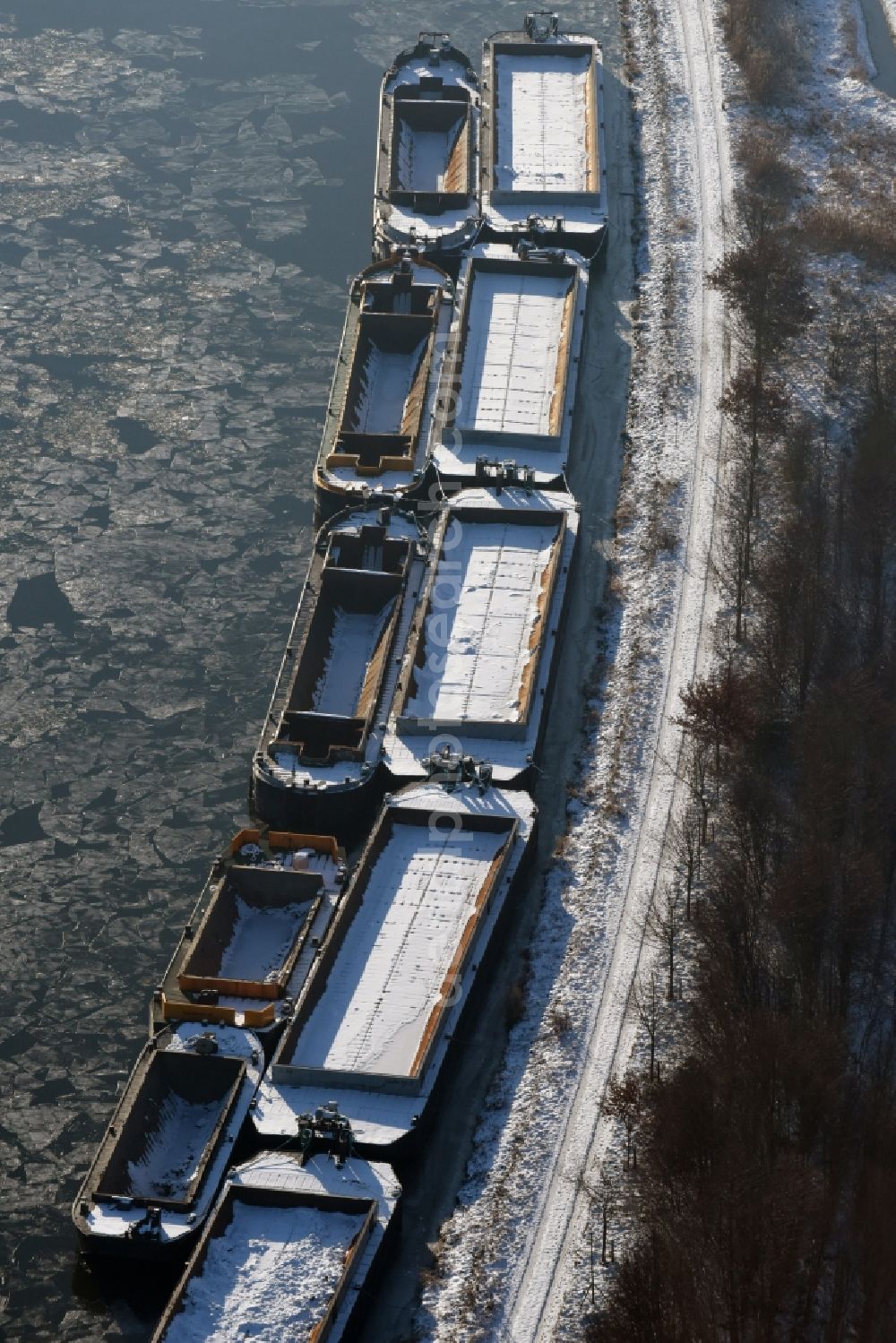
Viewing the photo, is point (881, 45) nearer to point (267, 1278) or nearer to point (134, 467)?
point (134, 467)

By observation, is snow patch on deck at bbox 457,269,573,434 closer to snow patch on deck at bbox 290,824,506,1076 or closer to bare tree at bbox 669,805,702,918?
bare tree at bbox 669,805,702,918

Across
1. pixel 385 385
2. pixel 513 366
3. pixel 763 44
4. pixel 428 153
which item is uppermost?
pixel 763 44

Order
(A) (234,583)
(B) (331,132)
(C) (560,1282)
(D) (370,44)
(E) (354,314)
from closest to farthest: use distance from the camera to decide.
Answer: (C) (560,1282)
(A) (234,583)
(E) (354,314)
(B) (331,132)
(D) (370,44)

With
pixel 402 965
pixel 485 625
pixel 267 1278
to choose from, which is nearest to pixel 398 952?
pixel 402 965

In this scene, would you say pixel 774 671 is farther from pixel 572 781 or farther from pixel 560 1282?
pixel 560 1282

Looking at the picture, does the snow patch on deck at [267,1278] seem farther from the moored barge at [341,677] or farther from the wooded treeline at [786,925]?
the moored barge at [341,677]

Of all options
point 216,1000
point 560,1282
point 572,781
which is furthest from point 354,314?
point 560,1282
